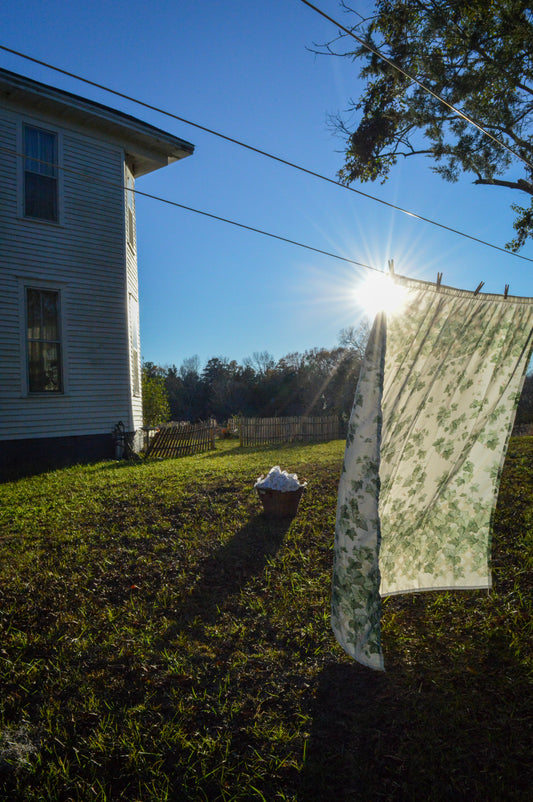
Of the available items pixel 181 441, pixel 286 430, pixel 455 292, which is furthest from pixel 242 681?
pixel 286 430

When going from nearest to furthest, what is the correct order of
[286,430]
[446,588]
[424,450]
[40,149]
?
1. [424,450]
2. [446,588]
3. [40,149]
4. [286,430]

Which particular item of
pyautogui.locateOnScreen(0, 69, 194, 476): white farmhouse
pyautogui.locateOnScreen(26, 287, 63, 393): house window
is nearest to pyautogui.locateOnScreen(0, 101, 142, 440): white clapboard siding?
pyautogui.locateOnScreen(0, 69, 194, 476): white farmhouse

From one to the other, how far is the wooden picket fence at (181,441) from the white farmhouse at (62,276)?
157 centimetres

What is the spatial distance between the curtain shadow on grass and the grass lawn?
0.02 meters

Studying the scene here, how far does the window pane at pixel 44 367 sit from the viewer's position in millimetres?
10188

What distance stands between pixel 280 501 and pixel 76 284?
7894 millimetres

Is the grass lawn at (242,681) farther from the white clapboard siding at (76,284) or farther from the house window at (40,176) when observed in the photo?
the house window at (40,176)

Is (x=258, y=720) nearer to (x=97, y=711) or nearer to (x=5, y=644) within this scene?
(x=97, y=711)

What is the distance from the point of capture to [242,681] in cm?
282

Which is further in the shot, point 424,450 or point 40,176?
point 40,176

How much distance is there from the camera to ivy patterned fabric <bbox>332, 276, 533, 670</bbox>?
2674 millimetres

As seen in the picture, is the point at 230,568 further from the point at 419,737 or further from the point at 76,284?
the point at 76,284

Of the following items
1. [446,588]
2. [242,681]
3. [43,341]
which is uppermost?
[43,341]

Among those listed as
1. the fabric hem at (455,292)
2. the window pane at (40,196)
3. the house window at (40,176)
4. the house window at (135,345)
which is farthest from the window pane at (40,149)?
the fabric hem at (455,292)
